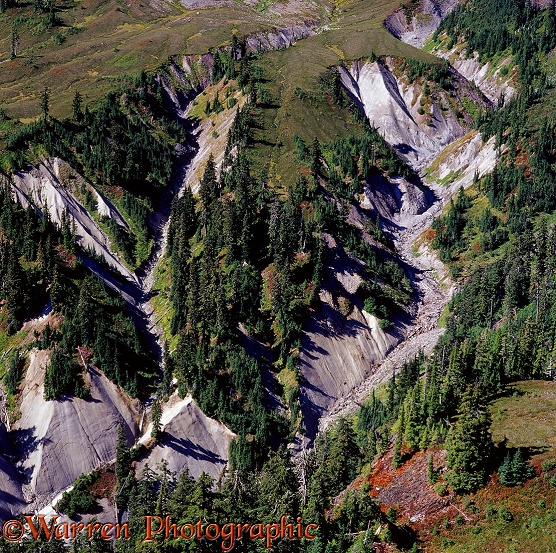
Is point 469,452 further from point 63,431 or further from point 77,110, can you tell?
point 77,110

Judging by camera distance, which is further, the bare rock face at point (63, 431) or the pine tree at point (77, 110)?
the pine tree at point (77, 110)

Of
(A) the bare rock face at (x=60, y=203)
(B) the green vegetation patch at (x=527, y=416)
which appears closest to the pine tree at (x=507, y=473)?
(B) the green vegetation patch at (x=527, y=416)

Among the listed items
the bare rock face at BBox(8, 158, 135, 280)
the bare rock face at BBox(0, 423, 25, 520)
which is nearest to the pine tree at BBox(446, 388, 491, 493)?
the bare rock face at BBox(0, 423, 25, 520)

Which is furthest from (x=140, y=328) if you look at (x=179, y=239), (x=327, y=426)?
(x=327, y=426)

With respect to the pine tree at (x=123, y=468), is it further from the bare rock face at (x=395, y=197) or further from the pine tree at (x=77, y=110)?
the bare rock face at (x=395, y=197)

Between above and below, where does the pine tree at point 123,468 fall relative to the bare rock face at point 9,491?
below

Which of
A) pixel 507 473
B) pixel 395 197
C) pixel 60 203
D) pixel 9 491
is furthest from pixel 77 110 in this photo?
pixel 507 473

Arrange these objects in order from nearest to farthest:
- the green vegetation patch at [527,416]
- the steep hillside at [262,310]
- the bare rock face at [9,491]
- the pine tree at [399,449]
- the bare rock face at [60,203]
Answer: the green vegetation patch at [527,416] < the pine tree at [399,449] < the steep hillside at [262,310] < the bare rock face at [9,491] < the bare rock face at [60,203]
